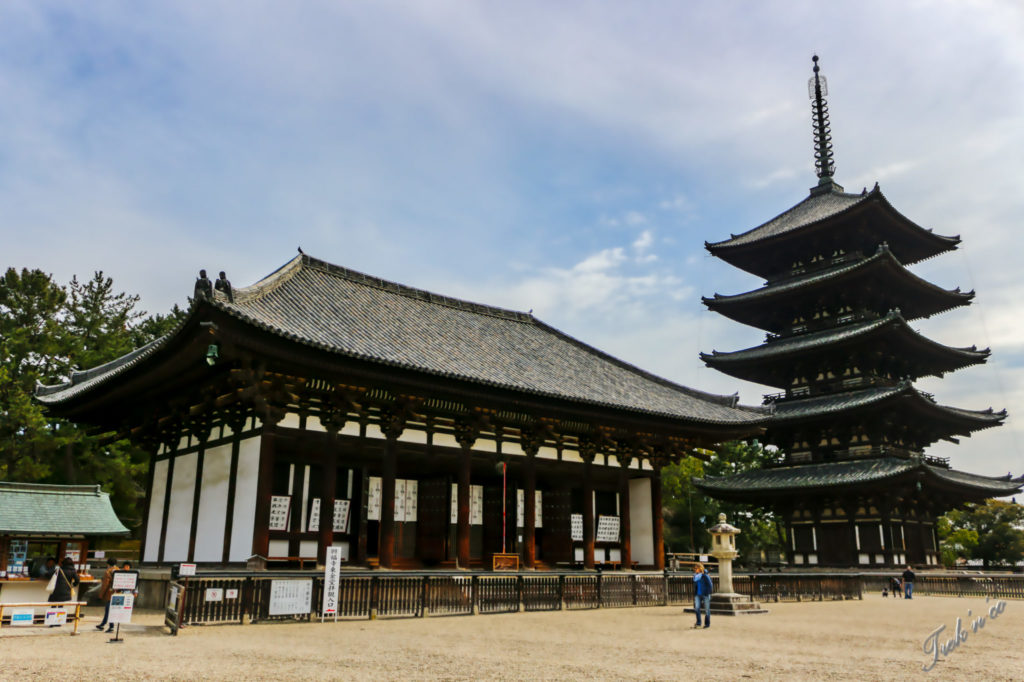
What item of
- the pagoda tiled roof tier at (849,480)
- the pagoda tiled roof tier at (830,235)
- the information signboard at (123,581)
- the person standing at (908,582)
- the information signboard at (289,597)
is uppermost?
the pagoda tiled roof tier at (830,235)

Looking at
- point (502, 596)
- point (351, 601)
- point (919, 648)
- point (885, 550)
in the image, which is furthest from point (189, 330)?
point (885, 550)

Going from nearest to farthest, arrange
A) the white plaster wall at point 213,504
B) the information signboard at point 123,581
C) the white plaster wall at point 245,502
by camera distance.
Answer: the information signboard at point 123,581 → the white plaster wall at point 245,502 → the white plaster wall at point 213,504

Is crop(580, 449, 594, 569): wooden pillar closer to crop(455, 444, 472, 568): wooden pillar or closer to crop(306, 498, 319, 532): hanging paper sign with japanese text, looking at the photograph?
crop(455, 444, 472, 568): wooden pillar

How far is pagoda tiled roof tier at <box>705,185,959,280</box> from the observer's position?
3712 centimetres

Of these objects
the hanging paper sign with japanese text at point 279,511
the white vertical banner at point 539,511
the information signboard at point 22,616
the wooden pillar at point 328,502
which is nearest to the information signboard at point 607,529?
the white vertical banner at point 539,511

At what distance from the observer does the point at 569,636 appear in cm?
1330

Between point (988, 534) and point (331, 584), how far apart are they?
179 ft

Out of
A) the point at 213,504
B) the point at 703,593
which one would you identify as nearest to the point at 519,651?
the point at 703,593

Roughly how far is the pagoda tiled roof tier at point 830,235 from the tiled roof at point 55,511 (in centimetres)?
3322

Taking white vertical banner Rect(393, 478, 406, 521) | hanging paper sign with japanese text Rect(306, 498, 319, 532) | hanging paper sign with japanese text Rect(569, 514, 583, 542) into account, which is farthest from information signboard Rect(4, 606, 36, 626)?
hanging paper sign with japanese text Rect(569, 514, 583, 542)

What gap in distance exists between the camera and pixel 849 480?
32.2 meters

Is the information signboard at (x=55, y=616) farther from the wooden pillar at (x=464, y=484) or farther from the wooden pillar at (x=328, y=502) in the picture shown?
the wooden pillar at (x=464, y=484)

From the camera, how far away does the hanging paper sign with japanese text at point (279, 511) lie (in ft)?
61.4

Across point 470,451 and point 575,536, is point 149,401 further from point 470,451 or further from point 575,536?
point 575,536
